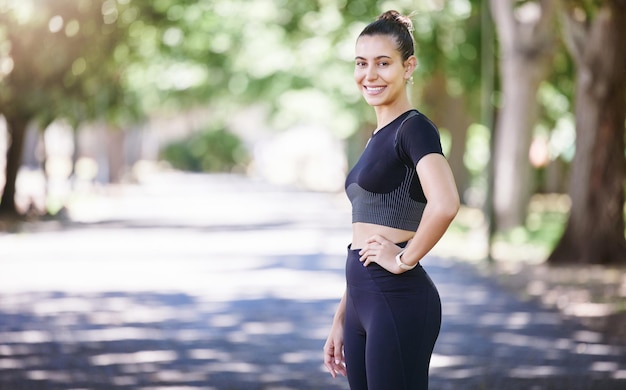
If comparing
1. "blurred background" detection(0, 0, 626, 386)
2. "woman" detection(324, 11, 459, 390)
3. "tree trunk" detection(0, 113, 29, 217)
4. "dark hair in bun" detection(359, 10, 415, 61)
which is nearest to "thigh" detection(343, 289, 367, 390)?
"woman" detection(324, 11, 459, 390)

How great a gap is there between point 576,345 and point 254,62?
3290 cm

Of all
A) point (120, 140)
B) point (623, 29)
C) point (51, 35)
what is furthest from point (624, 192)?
point (120, 140)

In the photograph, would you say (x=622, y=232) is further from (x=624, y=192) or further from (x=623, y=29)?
(x=623, y=29)

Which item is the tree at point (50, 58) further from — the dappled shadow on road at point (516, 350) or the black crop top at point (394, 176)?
the black crop top at point (394, 176)

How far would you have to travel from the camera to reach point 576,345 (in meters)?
10.6

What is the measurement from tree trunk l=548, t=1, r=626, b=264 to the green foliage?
70514 millimetres

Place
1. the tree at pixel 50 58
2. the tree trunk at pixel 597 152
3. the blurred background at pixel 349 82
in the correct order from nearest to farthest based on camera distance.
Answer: the tree trunk at pixel 597 152 < the blurred background at pixel 349 82 < the tree at pixel 50 58

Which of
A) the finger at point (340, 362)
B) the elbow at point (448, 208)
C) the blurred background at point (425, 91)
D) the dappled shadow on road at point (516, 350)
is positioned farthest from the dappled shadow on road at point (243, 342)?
the elbow at point (448, 208)

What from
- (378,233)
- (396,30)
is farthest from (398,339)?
(396,30)

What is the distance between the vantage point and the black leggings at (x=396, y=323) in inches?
155

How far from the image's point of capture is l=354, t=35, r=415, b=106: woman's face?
13.1ft

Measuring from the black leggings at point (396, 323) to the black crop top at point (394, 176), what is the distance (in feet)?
0.53

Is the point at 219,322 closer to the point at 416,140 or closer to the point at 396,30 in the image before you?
the point at 396,30

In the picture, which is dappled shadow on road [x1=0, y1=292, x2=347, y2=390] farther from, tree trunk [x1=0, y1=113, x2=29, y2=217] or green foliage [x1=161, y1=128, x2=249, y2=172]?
green foliage [x1=161, y1=128, x2=249, y2=172]
